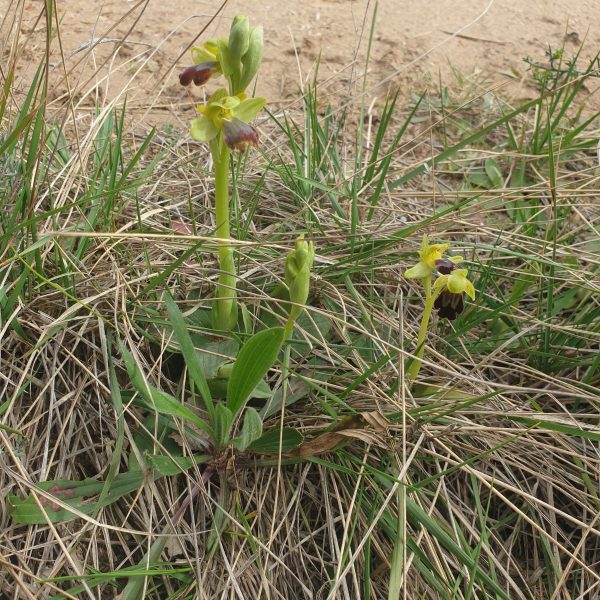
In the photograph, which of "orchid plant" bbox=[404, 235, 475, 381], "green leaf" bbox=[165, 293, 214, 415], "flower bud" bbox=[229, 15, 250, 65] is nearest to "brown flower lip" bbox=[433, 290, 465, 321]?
"orchid plant" bbox=[404, 235, 475, 381]

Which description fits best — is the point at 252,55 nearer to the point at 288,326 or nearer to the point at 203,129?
the point at 203,129

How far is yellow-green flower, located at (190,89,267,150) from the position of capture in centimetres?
134

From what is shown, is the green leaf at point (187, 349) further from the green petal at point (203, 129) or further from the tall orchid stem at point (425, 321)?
the tall orchid stem at point (425, 321)

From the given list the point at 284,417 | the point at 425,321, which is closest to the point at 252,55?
the point at 425,321

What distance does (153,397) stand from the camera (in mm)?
1397

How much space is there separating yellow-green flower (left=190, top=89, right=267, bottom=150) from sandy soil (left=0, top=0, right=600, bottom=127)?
115 cm

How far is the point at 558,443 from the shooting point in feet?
5.55

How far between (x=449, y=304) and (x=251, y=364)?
0.46m

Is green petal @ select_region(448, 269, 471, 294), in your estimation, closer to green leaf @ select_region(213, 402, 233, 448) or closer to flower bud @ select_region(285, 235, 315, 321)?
flower bud @ select_region(285, 235, 315, 321)

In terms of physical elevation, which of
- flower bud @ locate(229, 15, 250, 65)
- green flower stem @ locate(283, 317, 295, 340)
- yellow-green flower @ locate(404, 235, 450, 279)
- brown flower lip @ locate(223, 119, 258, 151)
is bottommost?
green flower stem @ locate(283, 317, 295, 340)

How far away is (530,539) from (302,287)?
30.2 inches

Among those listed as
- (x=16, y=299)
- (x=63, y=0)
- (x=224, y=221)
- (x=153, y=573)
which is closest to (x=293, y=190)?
(x=224, y=221)

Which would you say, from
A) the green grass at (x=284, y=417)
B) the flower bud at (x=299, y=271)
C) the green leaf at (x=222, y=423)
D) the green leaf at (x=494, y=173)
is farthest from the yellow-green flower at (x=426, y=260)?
the green leaf at (x=494, y=173)

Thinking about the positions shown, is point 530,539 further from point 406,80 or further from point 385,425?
point 406,80
